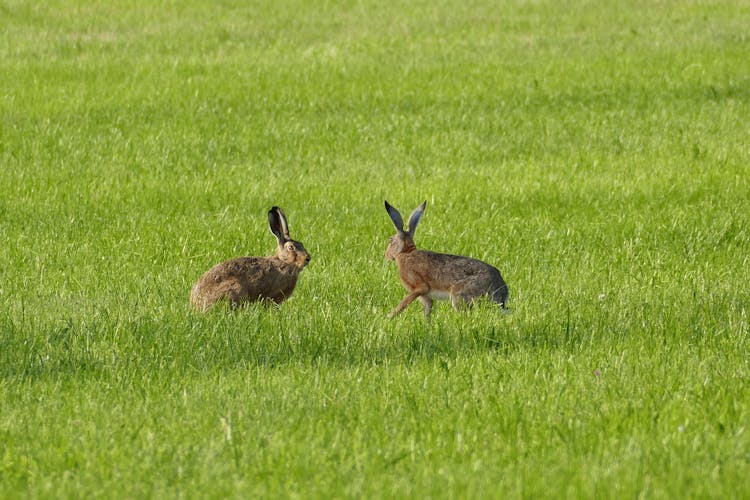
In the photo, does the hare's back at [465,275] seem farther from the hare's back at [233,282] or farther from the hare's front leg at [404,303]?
the hare's back at [233,282]

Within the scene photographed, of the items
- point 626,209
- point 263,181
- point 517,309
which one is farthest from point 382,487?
point 263,181

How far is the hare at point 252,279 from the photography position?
8180 mm

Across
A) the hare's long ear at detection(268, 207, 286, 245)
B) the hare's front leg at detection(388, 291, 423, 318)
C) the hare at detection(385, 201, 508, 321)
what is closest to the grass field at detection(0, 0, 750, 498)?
the hare's front leg at detection(388, 291, 423, 318)

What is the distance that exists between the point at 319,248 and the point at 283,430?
5.13m

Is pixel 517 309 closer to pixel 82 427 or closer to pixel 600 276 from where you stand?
pixel 600 276

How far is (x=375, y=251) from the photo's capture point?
10688mm

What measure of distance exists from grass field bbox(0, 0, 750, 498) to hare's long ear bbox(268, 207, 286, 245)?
501 millimetres

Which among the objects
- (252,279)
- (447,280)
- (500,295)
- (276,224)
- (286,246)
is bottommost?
(500,295)

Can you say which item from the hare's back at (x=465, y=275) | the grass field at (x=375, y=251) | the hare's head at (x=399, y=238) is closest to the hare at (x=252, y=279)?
the grass field at (x=375, y=251)

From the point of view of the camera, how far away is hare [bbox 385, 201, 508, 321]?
8102mm

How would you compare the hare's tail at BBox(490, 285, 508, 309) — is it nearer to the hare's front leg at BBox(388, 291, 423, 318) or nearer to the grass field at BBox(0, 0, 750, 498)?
the grass field at BBox(0, 0, 750, 498)

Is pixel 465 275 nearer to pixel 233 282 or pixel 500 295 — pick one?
pixel 500 295

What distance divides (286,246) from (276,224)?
0.29 m

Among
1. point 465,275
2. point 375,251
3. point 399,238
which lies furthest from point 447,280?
point 375,251
